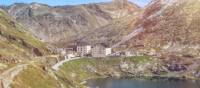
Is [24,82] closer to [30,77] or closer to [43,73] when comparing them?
[30,77]

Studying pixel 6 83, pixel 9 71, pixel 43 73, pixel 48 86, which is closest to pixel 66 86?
pixel 43 73

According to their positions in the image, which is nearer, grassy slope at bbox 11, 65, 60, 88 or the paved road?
the paved road

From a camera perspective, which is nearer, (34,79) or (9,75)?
(9,75)

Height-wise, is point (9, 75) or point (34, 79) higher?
point (9, 75)

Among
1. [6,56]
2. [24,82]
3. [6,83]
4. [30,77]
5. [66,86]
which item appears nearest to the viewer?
[6,83]

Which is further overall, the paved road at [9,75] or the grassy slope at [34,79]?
the grassy slope at [34,79]

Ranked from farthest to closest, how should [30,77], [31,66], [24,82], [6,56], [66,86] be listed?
[66,86]
[6,56]
[31,66]
[30,77]
[24,82]

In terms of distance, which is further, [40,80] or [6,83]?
[40,80]
